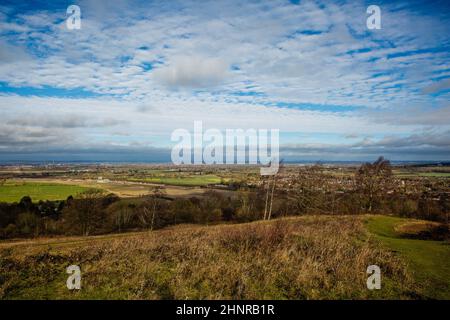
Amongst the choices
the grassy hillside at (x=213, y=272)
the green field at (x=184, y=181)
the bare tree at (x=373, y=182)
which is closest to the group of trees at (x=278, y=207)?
the bare tree at (x=373, y=182)

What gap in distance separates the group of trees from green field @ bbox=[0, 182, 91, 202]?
7087 millimetres

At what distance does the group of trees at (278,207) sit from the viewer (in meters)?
37.4

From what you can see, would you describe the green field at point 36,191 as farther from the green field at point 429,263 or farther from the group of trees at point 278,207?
the green field at point 429,263

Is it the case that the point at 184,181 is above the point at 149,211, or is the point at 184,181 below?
above

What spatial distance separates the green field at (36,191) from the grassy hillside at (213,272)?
→ 49.4m

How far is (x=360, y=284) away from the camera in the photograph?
818cm

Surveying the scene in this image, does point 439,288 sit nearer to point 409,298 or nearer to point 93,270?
point 409,298

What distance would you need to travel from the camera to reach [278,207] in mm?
45062

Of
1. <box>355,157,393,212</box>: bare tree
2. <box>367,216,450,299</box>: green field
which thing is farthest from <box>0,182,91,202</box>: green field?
<box>367,216,450,299</box>: green field

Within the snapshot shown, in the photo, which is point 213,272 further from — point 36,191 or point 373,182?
point 36,191

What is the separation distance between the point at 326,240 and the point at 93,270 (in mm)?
9671

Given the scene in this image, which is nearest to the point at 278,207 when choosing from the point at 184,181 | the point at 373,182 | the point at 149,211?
the point at 373,182

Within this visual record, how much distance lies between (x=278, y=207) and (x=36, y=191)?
5481cm
